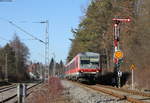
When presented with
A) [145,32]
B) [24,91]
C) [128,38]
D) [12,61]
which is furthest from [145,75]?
[12,61]

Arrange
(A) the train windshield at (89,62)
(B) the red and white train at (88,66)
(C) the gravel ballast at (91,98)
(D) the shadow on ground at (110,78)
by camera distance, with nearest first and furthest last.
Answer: (C) the gravel ballast at (91,98) < (B) the red and white train at (88,66) < (A) the train windshield at (89,62) < (D) the shadow on ground at (110,78)

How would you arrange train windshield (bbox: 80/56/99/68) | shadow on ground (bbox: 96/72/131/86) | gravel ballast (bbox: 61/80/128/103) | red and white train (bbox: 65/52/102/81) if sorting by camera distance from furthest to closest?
shadow on ground (bbox: 96/72/131/86) → train windshield (bbox: 80/56/99/68) → red and white train (bbox: 65/52/102/81) → gravel ballast (bbox: 61/80/128/103)

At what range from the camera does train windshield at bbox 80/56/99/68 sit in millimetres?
48875

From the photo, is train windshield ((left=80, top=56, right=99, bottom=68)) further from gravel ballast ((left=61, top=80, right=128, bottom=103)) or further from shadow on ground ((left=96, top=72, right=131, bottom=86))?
gravel ballast ((left=61, top=80, right=128, bottom=103))

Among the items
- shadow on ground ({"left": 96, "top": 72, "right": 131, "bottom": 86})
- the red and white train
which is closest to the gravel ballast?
the red and white train

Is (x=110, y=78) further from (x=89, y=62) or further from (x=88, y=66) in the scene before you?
(x=88, y=66)

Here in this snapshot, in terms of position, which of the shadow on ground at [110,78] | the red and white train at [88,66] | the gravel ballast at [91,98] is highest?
the red and white train at [88,66]

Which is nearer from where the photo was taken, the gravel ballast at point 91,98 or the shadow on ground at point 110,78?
the gravel ballast at point 91,98

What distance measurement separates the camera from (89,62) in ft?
162

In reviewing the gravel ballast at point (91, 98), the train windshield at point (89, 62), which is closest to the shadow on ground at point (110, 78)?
the train windshield at point (89, 62)

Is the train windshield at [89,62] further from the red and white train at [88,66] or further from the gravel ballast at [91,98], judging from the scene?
the gravel ballast at [91,98]

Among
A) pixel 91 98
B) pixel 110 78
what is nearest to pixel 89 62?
pixel 110 78

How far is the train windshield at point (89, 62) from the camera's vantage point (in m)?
48.9

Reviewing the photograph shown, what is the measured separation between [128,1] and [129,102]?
36.4 meters
